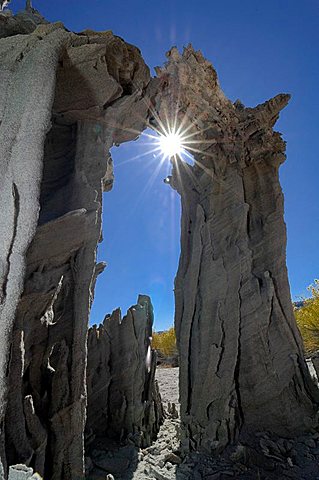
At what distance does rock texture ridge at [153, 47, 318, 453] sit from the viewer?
6055mm

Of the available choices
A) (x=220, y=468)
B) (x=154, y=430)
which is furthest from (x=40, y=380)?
(x=154, y=430)

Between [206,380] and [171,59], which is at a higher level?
[171,59]

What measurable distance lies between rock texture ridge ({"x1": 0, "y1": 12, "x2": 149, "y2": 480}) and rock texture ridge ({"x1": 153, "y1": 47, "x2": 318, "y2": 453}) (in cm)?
260

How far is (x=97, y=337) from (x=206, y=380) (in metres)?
2.43

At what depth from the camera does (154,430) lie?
22.7 ft

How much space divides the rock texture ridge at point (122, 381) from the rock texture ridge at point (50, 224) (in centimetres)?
302

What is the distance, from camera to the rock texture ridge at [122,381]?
247 inches

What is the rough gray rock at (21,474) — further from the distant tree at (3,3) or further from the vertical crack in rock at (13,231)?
the distant tree at (3,3)

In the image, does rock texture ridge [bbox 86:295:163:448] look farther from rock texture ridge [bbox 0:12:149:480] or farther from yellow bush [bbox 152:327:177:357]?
yellow bush [bbox 152:327:177:357]

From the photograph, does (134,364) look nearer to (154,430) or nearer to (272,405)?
(154,430)

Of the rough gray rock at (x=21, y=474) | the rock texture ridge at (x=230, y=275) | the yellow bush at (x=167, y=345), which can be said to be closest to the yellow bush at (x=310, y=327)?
the rock texture ridge at (x=230, y=275)

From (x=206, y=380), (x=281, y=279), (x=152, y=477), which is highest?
(x=281, y=279)

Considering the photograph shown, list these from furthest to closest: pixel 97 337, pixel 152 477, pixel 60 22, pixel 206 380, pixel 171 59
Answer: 1. pixel 171 59
2. pixel 97 337
3. pixel 206 380
4. pixel 152 477
5. pixel 60 22

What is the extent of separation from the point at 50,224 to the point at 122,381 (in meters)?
4.58
